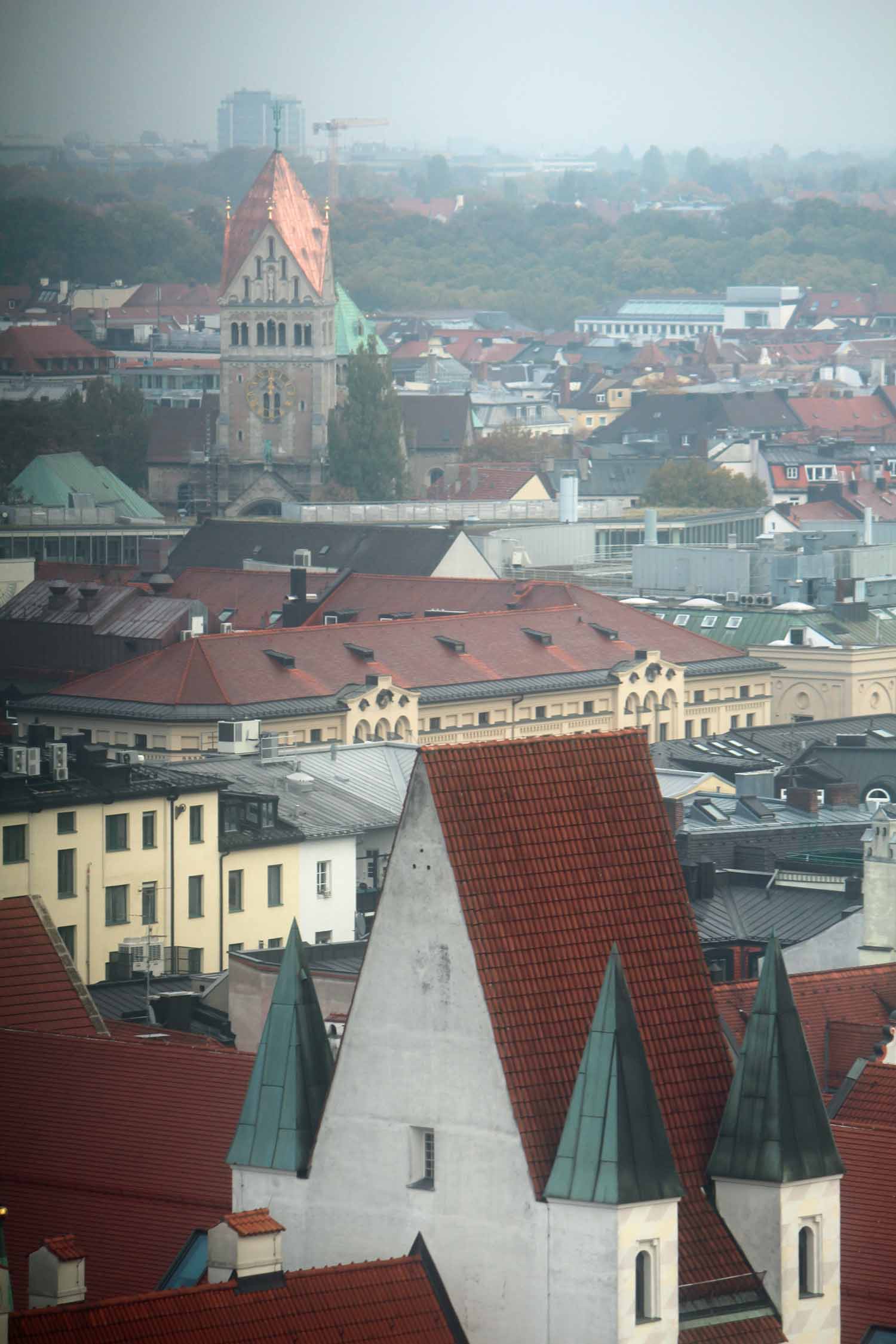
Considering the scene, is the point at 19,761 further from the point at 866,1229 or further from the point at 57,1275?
the point at 57,1275

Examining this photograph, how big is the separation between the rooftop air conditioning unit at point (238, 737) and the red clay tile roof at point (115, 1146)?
50.3 m

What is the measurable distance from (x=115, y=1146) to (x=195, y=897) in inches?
1546

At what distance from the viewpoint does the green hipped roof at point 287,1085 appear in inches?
1271

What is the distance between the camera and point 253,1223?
1218 inches

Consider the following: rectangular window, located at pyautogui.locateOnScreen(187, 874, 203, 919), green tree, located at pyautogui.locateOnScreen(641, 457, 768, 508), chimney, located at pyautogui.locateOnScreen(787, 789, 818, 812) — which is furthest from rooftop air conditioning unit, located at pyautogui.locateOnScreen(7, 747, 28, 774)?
green tree, located at pyautogui.locateOnScreen(641, 457, 768, 508)

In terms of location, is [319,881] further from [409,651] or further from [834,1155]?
[834,1155]

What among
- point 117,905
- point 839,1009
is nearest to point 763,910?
point 839,1009

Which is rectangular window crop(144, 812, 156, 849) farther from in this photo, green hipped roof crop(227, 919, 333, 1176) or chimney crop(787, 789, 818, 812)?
green hipped roof crop(227, 919, 333, 1176)

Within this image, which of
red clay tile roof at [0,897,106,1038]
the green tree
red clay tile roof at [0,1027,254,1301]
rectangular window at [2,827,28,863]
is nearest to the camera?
red clay tile roof at [0,1027,254,1301]

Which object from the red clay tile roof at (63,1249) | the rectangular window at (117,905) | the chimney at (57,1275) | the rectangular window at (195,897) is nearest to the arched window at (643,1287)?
the chimney at (57,1275)

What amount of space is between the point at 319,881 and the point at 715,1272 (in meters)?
52.5

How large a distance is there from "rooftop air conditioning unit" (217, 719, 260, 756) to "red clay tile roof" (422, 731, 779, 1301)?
2436 inches

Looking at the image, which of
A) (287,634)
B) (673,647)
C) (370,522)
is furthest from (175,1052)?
(370,522)

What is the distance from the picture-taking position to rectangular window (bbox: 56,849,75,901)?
7762cm
